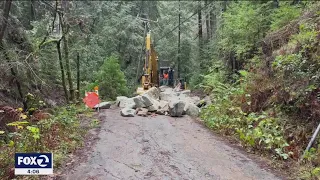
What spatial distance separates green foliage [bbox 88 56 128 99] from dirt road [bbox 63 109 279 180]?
10771mm

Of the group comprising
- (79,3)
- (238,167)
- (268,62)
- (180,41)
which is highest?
(79,3)

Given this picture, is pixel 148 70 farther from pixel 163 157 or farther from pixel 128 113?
pixel 163 157

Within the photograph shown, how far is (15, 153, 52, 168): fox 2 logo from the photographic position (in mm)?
4297

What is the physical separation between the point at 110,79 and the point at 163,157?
15.3m

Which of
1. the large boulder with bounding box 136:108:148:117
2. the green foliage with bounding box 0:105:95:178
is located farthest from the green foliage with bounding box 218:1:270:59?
the green foliage with bounding box 0:105:95:178

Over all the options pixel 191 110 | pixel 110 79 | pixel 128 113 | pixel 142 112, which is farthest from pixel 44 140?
pixel 110 79

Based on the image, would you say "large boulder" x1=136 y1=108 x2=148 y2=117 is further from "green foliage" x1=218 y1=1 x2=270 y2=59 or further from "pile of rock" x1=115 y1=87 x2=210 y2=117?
"green foliage" x1=218 y1=1 x2=270 y2=59

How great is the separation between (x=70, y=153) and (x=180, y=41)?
96.7 ft

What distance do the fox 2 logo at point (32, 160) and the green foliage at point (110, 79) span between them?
17949 mm

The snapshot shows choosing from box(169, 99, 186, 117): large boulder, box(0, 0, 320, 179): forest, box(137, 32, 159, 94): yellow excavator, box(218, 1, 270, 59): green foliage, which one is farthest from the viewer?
box(137, 32, 159, 94): yellow excavator

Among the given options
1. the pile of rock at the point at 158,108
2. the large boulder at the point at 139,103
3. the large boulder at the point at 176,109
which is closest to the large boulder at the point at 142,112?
the pile of rock at the point at 158,108

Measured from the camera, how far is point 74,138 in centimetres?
973

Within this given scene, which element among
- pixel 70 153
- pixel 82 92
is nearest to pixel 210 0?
pixel 82 92

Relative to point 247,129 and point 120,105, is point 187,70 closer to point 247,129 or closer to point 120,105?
point 120,105
